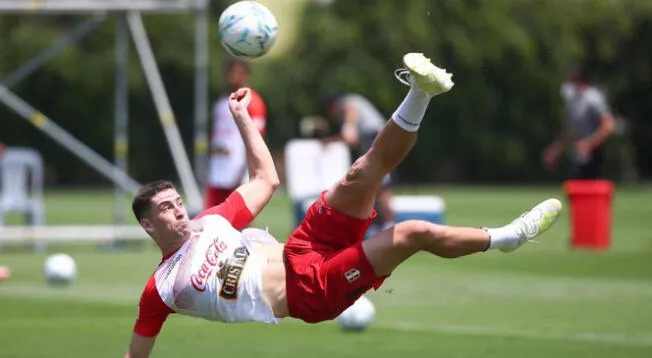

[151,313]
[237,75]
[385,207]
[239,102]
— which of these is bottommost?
[151,313]

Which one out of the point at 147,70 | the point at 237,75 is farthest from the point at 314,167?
the point at 237,75

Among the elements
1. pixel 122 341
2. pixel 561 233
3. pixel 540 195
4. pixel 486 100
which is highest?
pixel 486 100

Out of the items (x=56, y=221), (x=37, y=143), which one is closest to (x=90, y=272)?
(x=56, y=221)

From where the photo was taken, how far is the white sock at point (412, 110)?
7836 mm

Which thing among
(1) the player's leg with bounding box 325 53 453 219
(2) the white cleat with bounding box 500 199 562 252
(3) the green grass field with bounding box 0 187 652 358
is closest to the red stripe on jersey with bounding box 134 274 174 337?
(1) the player's leg with bounding box 325 53 453 219

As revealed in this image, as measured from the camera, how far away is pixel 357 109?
18.9 meters

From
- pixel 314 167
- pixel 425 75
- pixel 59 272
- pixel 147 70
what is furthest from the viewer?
pixel 314 167

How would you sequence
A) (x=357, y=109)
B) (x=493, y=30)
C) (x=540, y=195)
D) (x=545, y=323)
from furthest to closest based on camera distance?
(x=493, y=30) → (x=540, y=195) → (x=357, y=109) → (x=545, y=323)

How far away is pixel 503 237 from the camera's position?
26.3ft

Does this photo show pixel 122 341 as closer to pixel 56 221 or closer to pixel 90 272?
pixel 90 272

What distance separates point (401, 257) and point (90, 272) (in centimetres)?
895

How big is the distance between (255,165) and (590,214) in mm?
10641

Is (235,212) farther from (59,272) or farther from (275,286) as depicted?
(59,272)

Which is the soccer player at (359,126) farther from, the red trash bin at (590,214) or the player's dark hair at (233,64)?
the player's dark hair at (233,64)
